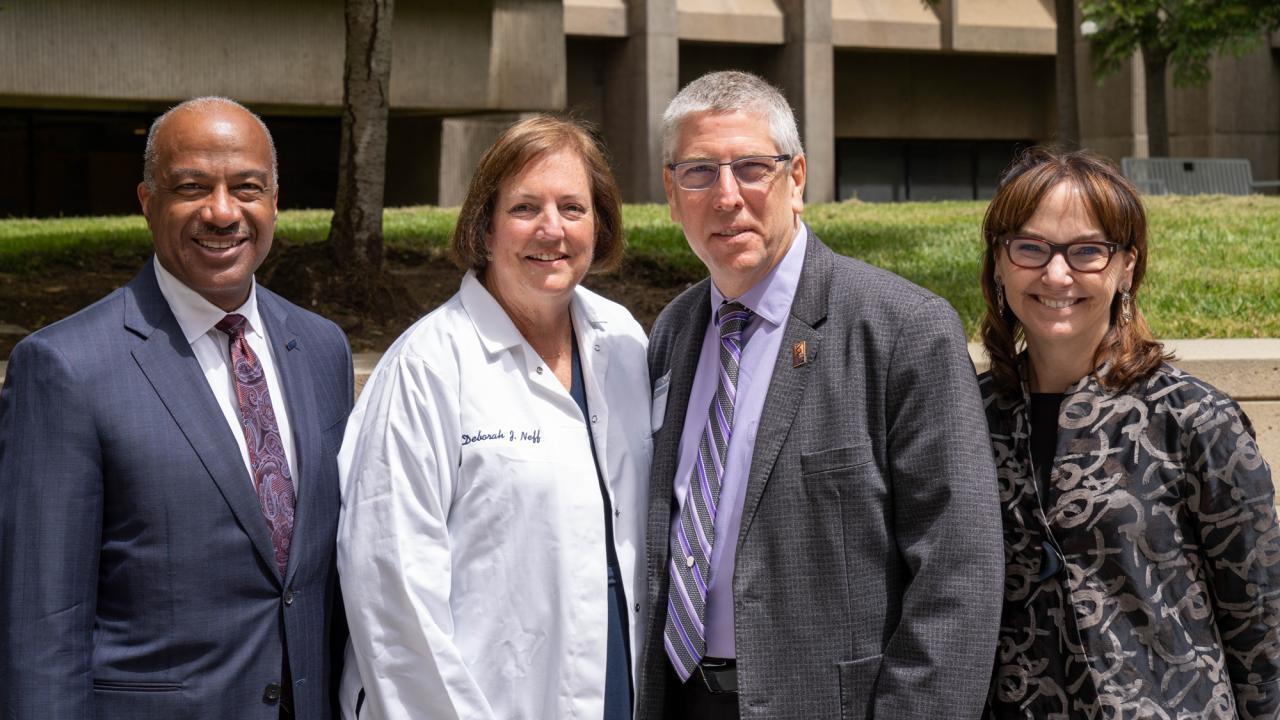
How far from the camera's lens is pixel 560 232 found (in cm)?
338

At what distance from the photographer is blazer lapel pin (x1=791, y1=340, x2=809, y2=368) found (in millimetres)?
3146

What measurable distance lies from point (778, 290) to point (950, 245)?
24.3ft

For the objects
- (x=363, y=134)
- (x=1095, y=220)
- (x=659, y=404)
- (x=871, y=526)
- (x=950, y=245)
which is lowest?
(x=871, y=526)

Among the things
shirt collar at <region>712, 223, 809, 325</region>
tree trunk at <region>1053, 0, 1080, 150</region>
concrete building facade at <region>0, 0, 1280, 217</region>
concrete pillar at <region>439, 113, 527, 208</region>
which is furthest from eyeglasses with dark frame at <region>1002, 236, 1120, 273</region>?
tree trunk at <region>1053, 0, 1080, 150</region>

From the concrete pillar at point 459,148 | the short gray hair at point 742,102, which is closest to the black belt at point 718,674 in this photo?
the short gray hair at point 742,102

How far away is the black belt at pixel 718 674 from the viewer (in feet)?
10.2

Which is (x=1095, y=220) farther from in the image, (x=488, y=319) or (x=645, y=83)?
(x=645, y=83)

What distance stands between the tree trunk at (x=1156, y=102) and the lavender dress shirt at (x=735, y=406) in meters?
22.2

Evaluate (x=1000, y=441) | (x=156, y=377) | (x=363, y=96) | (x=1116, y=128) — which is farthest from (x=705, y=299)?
(x=1116, y=128)

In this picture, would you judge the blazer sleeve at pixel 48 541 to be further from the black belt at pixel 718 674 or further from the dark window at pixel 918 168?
the dark window at pixel 918 168

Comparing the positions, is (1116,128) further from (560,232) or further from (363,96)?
(560,232)

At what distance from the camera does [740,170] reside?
3262mm

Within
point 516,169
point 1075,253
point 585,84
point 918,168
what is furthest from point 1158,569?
point 918,168

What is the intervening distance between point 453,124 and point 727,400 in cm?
1477
